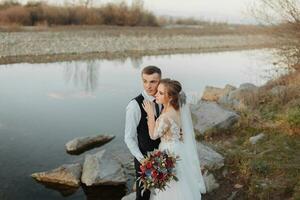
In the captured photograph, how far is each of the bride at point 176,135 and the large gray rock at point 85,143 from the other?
517cm

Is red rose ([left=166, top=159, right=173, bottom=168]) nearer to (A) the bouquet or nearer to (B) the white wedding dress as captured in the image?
(A) the bouquet

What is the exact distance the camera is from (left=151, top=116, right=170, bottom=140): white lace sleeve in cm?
432

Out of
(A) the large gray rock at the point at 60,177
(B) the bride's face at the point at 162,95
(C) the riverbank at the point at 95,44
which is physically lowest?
(A) the large gray rock at the point at 60,177

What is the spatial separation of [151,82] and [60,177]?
4374mm

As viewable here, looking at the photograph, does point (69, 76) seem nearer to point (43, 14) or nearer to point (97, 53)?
point (97, 53)

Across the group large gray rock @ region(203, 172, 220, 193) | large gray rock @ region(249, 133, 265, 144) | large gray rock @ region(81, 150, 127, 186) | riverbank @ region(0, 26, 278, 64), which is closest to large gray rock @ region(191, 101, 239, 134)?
large gray rock @ region(249, 133, 265, 144)

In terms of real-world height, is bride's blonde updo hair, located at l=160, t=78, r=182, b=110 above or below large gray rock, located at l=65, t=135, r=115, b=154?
above

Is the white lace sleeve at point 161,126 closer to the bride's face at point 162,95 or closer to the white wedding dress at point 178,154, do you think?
the white wedding dress at point 178,154

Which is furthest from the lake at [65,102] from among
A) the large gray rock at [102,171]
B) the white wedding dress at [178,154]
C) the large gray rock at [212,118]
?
the white wedding dress at [178,154]

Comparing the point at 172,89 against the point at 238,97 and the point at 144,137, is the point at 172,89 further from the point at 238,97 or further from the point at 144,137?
the point at 238,97

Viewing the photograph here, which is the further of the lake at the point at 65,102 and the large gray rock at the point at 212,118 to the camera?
the large gray rock at the point at 212,118

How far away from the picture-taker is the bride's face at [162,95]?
4.22m

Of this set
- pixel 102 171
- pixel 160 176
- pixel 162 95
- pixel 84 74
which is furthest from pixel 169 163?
pixel 84 74

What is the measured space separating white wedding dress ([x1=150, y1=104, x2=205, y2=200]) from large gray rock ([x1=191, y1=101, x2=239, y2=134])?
17.0 ft
